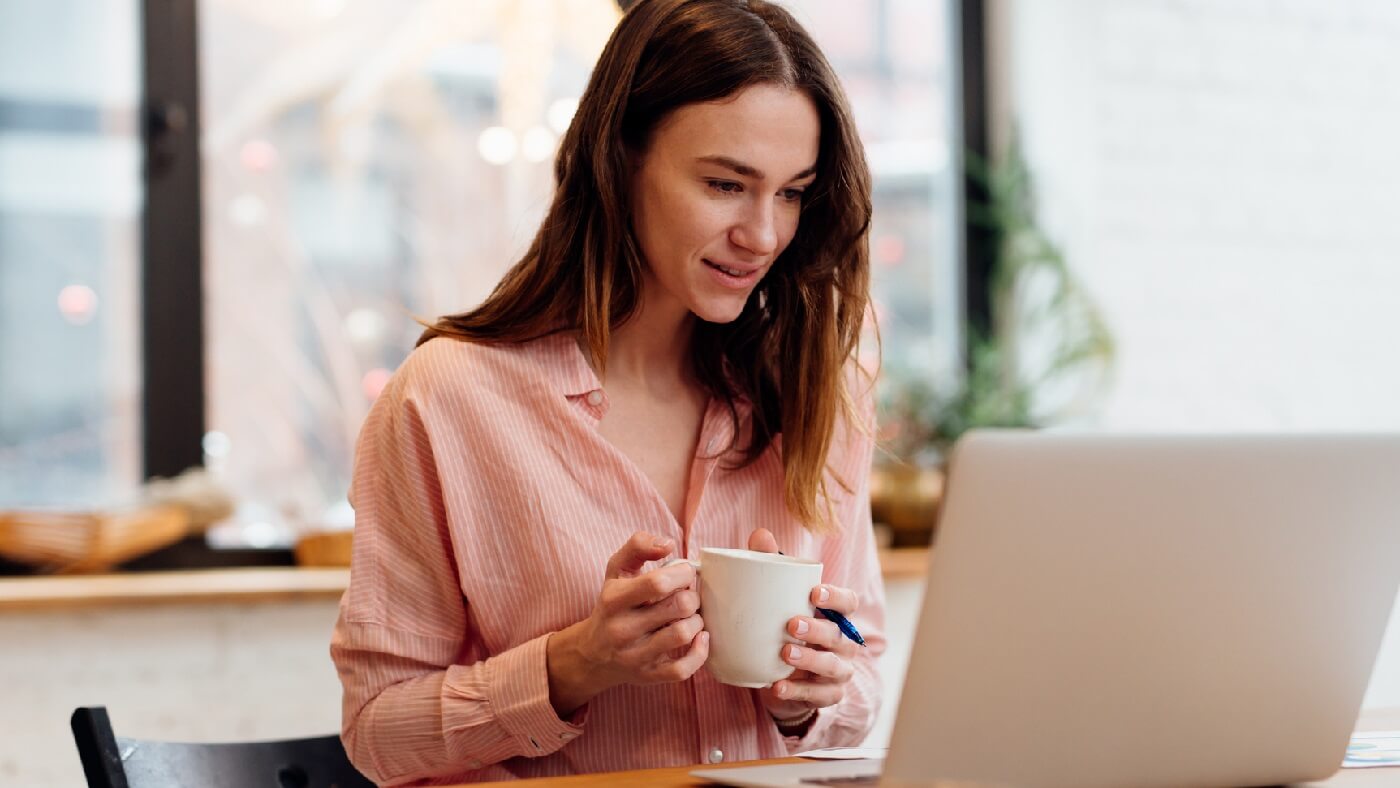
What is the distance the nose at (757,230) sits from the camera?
1236 millimetres

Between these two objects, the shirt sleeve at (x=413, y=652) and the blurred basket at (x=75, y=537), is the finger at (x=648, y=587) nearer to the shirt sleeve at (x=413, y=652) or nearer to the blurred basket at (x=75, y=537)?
the shirt sleeve at (x=413, y=652)

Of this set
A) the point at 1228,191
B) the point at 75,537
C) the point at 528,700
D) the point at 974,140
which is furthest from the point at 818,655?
the point at 1228,191

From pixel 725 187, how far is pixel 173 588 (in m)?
1.41

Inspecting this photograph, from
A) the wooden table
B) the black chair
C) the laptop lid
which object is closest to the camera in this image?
the laptop lid

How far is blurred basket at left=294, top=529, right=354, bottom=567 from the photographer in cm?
245

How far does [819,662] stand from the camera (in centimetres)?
104

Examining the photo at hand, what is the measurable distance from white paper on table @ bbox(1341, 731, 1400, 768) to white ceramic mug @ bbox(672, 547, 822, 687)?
0.40m

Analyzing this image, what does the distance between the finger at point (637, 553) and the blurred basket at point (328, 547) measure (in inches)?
58.4

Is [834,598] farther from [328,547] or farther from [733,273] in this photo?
[328,547]

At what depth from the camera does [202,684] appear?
91.0 inches

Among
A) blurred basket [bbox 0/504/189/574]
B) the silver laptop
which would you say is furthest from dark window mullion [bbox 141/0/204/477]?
the silver laptop

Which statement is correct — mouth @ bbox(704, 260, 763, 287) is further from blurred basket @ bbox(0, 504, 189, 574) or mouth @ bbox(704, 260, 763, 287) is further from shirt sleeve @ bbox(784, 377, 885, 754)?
blurred basket @ bbox(0, 504, 189, 574)

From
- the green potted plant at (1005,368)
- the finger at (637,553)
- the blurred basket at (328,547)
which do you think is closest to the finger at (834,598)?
the finger at (637,553)

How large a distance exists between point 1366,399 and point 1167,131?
809 millimetres
